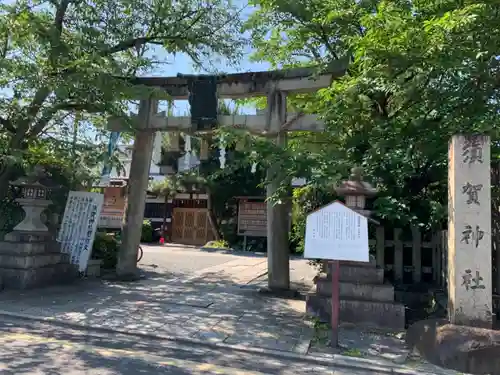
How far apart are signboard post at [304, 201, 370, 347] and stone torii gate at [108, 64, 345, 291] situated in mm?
2657

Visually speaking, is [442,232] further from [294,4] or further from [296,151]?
[294,4]

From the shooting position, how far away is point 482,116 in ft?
20.6

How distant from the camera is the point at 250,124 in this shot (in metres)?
10.1

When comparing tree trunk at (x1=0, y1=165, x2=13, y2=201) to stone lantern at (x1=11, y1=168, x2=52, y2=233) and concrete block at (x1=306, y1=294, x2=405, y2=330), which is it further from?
concrete block at (x1=306, y1=294, x2=405, y2=330)

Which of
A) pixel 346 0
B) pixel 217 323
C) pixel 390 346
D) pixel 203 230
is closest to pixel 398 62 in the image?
pixel 346 0

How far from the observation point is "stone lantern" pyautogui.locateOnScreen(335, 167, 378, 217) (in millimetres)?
6973

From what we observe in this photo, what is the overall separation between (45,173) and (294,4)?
702 centimetres

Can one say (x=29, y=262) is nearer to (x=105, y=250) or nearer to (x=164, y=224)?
(x=105, y=250)

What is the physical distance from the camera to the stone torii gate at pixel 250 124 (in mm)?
9492

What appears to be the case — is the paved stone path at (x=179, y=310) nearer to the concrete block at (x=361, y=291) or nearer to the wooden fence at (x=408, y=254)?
the concrete block at (x=361, y=291)

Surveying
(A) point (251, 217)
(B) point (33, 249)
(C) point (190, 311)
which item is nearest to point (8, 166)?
(B) point (33, 249)

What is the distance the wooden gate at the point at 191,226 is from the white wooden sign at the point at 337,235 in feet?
61.8

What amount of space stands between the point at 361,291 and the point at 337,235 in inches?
68.4

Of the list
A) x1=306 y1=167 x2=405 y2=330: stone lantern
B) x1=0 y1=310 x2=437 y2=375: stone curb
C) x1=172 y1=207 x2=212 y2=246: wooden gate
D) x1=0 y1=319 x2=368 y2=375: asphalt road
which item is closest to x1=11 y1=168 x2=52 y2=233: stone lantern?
x1=0 y1=319 x2=368 y2=375: asphalt road
